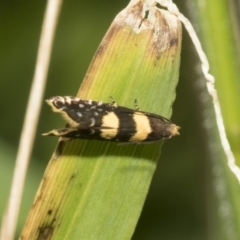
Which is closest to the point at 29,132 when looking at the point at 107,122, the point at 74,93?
the point at 107,122

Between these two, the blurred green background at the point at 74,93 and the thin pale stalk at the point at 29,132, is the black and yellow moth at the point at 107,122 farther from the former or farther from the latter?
the blurred green background at the point at 74,93

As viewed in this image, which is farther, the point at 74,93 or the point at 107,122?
the point at 74,93

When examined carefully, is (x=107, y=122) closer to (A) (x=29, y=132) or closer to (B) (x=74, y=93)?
(A) (x=29, y=132)

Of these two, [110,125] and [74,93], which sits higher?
[110,125]

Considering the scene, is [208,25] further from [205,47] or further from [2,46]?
[2,46]

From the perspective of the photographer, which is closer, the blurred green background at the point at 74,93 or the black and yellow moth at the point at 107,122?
the black and yellow moth at the point at 107,122

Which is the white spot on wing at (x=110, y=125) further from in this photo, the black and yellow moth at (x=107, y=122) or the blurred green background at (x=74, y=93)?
the blurred green background at (x=74, y=93)

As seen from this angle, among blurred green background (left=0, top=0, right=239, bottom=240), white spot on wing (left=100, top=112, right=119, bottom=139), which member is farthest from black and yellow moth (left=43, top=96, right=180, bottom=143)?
blurred green background (left=0, top=0, right=239, bottom=240)

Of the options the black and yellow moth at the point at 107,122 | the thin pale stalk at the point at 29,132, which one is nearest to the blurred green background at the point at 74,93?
the black and yellow moth at the point at 107,122
